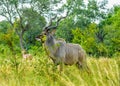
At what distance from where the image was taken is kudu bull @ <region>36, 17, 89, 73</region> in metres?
11.7

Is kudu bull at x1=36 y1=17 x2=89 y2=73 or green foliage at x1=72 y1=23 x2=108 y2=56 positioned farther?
kudu bull at x1=36 y1=17 x2=89 y2=73

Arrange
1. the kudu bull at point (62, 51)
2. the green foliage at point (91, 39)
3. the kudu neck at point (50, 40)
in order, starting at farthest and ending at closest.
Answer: the kudu neck at point (50, 40)
the kudu bull at point (62, 51)
the green foliage at point (91, 39)

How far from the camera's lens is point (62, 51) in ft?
39.0

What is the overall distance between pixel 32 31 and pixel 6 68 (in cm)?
5069

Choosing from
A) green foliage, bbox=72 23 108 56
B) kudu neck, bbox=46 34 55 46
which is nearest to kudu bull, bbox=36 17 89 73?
kudu neck, bbox=46 34 55 46

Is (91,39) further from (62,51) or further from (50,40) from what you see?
(50,40)

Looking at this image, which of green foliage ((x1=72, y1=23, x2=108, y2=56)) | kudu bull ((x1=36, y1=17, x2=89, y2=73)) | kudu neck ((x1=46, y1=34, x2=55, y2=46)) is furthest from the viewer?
kudu neck ((x1=46, y1=34, x2=55, y2=46))

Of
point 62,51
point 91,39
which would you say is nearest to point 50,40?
A: point 62,51

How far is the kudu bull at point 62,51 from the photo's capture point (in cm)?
1166

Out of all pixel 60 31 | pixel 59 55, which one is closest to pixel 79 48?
pixel 59 55

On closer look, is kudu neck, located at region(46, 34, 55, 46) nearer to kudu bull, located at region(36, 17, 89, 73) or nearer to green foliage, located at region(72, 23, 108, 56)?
kudu bull, located at region(36, 17, 89, 73)

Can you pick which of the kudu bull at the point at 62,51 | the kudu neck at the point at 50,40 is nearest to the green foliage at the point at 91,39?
the kudu bull at the point at 62,51

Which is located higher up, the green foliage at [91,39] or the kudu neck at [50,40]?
the kudu neck at [50,40]

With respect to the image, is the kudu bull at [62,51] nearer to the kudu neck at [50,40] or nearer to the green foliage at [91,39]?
the kudu neck at [50,40]
